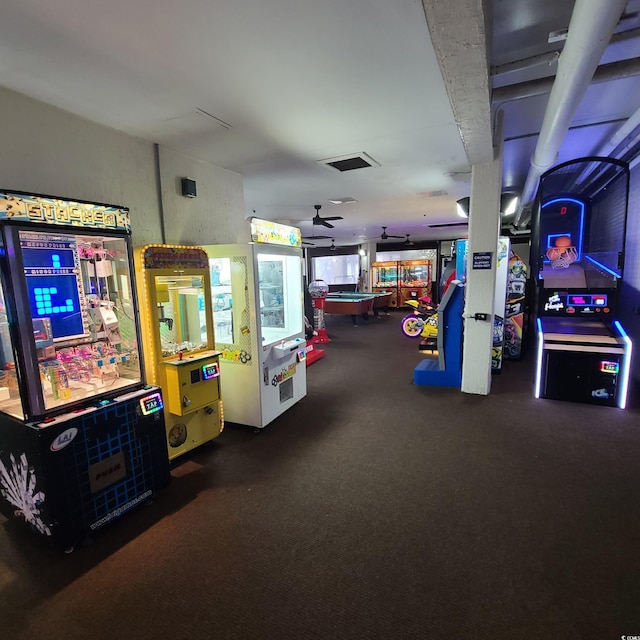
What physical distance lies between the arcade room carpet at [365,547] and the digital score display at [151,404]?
666 millimetres

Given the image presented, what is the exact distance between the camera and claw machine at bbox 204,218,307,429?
3293mm

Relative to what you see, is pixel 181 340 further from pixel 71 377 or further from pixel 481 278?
pixel 481 278

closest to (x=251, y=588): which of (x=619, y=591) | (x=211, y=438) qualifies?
(x=211, y=438)

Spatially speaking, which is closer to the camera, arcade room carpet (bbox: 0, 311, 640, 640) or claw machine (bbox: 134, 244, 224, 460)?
arcade room carpet (bbox: 0, 311, 640, 640)

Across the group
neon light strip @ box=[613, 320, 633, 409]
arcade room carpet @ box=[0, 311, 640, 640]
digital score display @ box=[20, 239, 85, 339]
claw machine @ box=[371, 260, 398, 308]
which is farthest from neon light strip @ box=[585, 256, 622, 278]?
claw machine @ box=[371, 260, 398, 308]

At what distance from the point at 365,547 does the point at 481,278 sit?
3242mm

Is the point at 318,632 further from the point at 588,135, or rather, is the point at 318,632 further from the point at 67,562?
the point at 588,135

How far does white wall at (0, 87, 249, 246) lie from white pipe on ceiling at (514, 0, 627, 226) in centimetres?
262

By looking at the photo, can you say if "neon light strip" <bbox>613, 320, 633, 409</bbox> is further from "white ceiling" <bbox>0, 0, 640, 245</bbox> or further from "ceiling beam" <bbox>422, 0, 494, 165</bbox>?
"ceiling beam" <bbox>422, 0, 494, 165</bbox>

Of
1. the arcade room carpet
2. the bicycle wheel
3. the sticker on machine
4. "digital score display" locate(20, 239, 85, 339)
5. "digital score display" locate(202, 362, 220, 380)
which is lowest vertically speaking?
the arcade room carpet

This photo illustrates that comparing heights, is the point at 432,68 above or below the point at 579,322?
above

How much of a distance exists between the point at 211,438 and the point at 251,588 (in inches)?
63.4

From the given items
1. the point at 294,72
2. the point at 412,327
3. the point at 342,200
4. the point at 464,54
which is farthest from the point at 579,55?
the point at 412,327

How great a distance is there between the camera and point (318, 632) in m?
1.53
